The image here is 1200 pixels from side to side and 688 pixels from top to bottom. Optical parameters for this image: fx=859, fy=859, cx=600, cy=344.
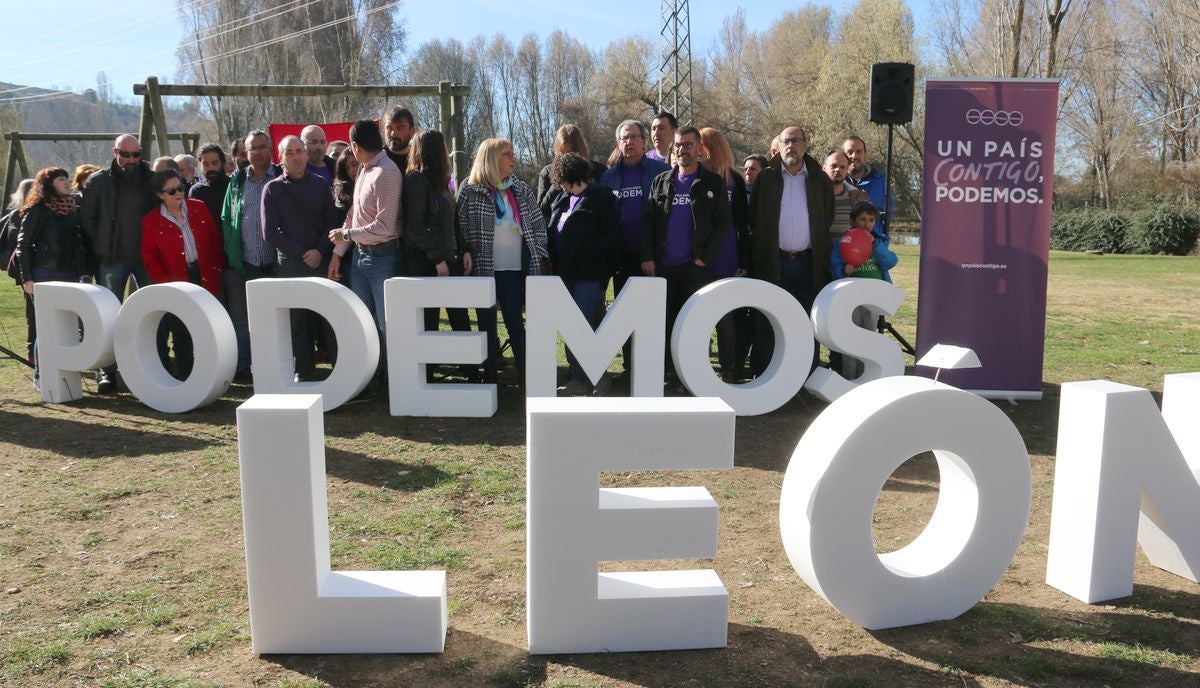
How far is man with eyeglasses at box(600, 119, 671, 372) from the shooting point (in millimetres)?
6930

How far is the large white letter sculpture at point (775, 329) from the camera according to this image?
6.08 meters

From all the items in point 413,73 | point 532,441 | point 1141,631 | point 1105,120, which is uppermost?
point 413,73

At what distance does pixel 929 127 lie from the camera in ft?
21.4

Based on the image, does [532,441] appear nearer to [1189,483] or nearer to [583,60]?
[1189,483]

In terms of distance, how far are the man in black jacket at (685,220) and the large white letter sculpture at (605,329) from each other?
76cm

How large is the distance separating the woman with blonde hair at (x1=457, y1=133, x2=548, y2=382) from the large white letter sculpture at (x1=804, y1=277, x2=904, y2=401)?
85.4 inches

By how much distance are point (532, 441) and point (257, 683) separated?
1.19 m

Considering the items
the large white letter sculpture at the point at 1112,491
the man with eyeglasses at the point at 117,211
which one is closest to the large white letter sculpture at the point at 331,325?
the man with eyeglasses at the point at 117,211

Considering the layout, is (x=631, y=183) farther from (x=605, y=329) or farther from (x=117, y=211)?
(x=117, y=211)

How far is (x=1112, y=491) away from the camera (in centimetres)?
330

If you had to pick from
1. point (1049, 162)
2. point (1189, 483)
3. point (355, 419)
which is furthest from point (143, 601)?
point (1049, 162)

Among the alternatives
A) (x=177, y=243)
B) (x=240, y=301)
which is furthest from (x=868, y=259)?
(x=177, y=243)

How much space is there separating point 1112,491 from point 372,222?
16.6 feet

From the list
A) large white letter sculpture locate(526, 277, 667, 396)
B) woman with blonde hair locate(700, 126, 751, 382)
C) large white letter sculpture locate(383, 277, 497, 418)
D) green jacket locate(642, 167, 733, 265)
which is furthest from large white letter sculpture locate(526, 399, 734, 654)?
woman with blonde hair locate(700, 126, 751, 382)
